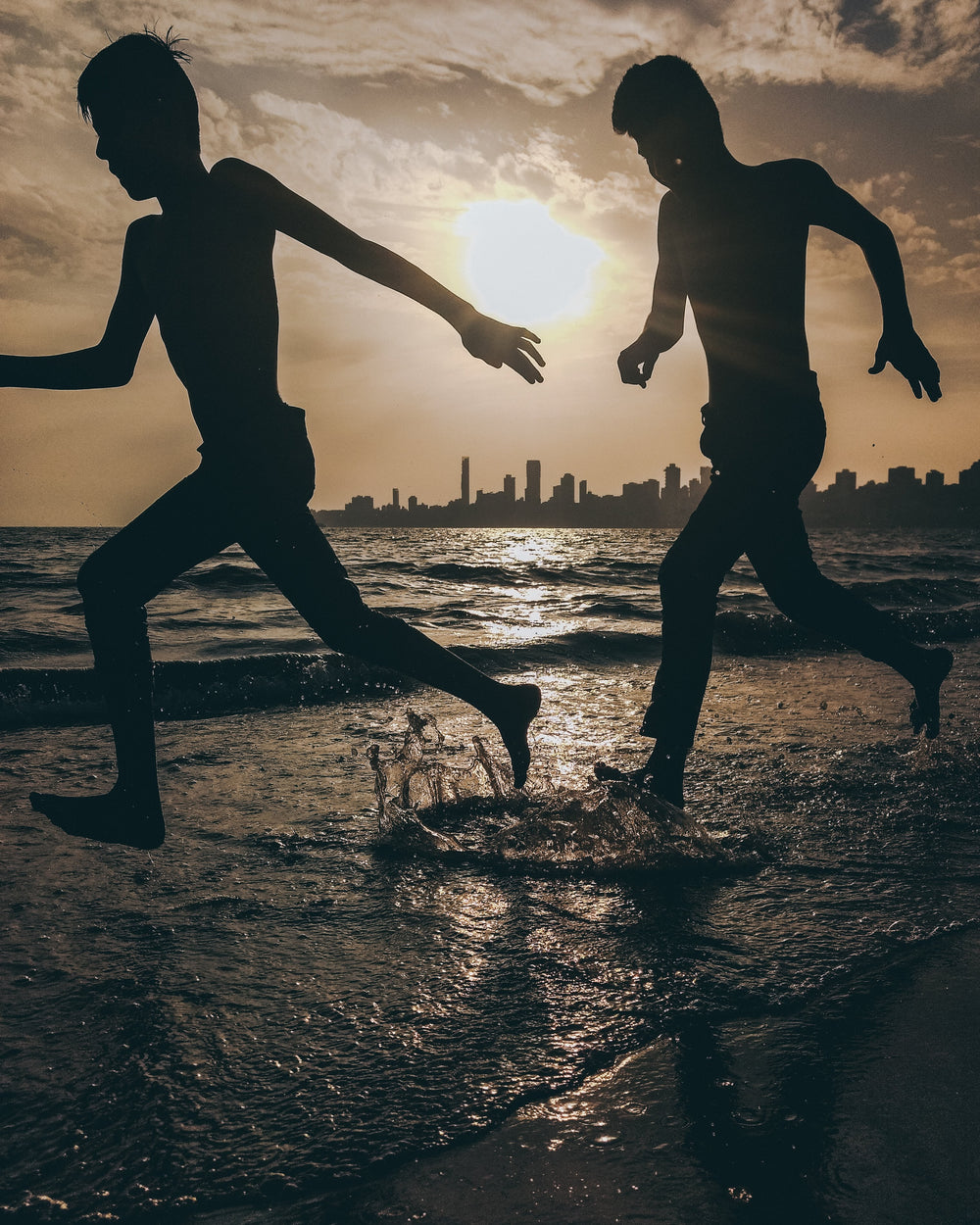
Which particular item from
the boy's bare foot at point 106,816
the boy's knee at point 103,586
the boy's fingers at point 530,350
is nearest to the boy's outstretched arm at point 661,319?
the boy's fingers at point 530,350

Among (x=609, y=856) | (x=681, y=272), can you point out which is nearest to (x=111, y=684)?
(x=609, y=856)

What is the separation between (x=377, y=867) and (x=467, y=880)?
254 mm

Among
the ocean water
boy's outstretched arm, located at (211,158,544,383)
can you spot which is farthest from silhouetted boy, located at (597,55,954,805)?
boy's outstretched arm, located at (211,158,544,383)

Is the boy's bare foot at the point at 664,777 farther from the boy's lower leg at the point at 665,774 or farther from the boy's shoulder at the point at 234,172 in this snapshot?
the boy's shoulder at the point at 234,172

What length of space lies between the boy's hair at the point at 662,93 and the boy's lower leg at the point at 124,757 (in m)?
2.11

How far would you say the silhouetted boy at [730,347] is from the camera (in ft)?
8.92

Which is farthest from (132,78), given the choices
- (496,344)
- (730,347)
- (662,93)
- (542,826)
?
(542,826)

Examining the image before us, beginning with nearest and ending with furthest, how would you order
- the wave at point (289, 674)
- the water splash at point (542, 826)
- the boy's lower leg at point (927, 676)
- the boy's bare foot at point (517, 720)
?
the water splash at point (542, 826) → the boy's bare foot at point (517, 720) → the boy's lower leg at point (927, 676) → the wave at point (289, 674)

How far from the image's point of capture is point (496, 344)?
7.48ft

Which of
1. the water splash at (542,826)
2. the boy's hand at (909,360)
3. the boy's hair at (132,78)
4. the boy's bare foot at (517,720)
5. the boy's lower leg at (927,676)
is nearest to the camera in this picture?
the boy's hair at (132,78)

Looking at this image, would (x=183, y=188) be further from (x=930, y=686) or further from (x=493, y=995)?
(x=930, y=686)

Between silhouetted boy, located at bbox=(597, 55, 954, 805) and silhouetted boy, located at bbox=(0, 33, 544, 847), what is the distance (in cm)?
79

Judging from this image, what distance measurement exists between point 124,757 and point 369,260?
1.41 m

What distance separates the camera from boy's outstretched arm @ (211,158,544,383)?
2.23 meters
